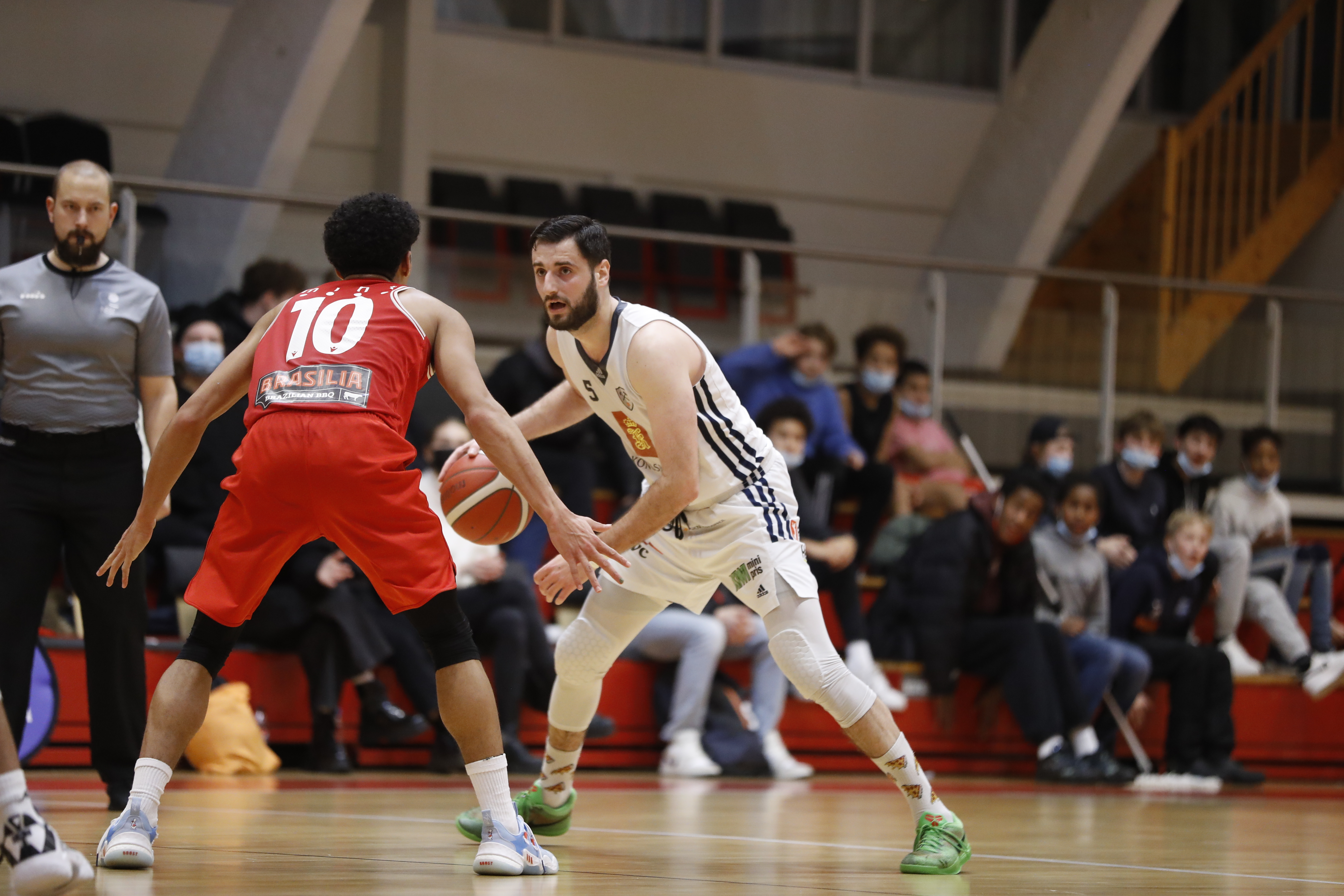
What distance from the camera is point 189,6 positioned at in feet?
41.7

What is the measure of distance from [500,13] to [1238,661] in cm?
804

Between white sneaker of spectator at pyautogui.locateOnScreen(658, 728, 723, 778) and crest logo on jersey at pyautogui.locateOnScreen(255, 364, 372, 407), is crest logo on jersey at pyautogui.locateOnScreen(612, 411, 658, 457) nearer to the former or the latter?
crest logo on jersey at pyautogui.locateOnScreen(255, 364, 372, 407)

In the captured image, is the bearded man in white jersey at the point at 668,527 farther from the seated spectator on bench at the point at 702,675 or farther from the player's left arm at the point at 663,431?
the seated spectator on bench at the point at 702,675

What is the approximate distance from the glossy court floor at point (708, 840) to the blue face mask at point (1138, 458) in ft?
8.62

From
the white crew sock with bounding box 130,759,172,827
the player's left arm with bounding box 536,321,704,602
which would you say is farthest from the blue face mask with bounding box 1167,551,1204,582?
the white crew sock with bounding box 130,759,172,827

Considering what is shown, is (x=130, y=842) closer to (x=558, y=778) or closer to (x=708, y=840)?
(x=558, y=778)

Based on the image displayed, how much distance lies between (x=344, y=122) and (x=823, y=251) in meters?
5.02

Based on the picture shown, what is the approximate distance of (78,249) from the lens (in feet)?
17.2

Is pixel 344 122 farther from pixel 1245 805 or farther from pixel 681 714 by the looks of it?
pixel 1245 805

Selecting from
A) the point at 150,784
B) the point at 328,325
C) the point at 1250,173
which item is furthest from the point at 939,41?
the point at 150,784

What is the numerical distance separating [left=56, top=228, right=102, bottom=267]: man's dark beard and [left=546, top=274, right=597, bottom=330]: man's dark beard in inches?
67.5

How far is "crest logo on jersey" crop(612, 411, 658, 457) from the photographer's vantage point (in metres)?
4.66

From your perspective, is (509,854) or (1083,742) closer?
(509,854)

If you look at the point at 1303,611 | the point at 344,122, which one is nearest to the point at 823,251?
the point at 1303,611
